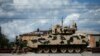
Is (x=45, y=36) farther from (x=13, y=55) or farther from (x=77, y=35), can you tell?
(x=13, y=55)

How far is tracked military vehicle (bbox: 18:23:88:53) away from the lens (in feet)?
116

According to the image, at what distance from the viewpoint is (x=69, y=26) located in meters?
36.7

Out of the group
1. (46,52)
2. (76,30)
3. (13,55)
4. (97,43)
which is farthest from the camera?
(97,43)

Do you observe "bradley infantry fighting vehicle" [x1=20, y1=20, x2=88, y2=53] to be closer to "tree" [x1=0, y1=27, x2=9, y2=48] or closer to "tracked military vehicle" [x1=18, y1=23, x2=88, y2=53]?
"tracked military vehicle" [x1=18, y1=23, x2=88, y2=53]

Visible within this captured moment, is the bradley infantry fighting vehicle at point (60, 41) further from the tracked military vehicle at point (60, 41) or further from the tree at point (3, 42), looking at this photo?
the tree at point (3, 42)

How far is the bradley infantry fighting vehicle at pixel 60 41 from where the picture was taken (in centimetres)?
3531

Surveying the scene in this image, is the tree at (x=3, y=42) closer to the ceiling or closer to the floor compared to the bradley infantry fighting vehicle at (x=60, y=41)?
closer to the floor

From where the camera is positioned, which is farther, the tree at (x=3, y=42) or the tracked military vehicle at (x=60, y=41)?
the tree at (x=3, y=42)

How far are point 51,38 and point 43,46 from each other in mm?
1320

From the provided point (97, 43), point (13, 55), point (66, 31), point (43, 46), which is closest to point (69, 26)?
point (66, 31)

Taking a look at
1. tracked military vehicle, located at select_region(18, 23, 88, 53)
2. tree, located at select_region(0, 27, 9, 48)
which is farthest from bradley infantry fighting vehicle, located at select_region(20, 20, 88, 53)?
tree, located at select_region(0, 27, 9, 48)

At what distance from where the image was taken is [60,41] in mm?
36125

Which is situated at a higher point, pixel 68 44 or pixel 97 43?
pixel 68 44

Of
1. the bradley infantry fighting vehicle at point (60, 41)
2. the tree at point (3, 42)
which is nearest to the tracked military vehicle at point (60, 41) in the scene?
the bradley infantry fighting vehicle at point (60, 41)
